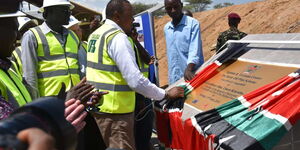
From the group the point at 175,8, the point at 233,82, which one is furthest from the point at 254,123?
the point at 175,8

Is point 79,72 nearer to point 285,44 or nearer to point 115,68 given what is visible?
point 115,68

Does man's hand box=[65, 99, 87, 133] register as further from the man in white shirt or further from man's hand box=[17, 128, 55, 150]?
the man in white shirt

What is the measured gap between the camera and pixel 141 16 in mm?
4395

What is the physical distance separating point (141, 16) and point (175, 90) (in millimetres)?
1868

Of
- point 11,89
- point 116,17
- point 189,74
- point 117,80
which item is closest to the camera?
point 11,89

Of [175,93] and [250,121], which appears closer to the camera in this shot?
[250,121]

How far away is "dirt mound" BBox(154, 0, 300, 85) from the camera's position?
569 inches

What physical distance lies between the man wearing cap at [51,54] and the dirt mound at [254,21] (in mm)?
9367

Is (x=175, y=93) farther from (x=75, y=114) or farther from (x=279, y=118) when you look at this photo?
(x=75, y=114)

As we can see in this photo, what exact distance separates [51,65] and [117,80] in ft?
2.78

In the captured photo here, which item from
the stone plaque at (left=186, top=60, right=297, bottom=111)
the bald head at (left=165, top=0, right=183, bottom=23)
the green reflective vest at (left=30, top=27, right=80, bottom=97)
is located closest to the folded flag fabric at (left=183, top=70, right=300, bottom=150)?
the stone plaque at (left=186, top=60, right=297, bottom=111)

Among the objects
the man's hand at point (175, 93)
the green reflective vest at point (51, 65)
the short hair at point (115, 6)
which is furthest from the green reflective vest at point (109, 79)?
the green reflective vest at point (51, 65)

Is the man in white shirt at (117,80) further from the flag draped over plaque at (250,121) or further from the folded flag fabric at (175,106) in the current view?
the flag draped over plaque at (250,121)

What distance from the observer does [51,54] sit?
320cm
